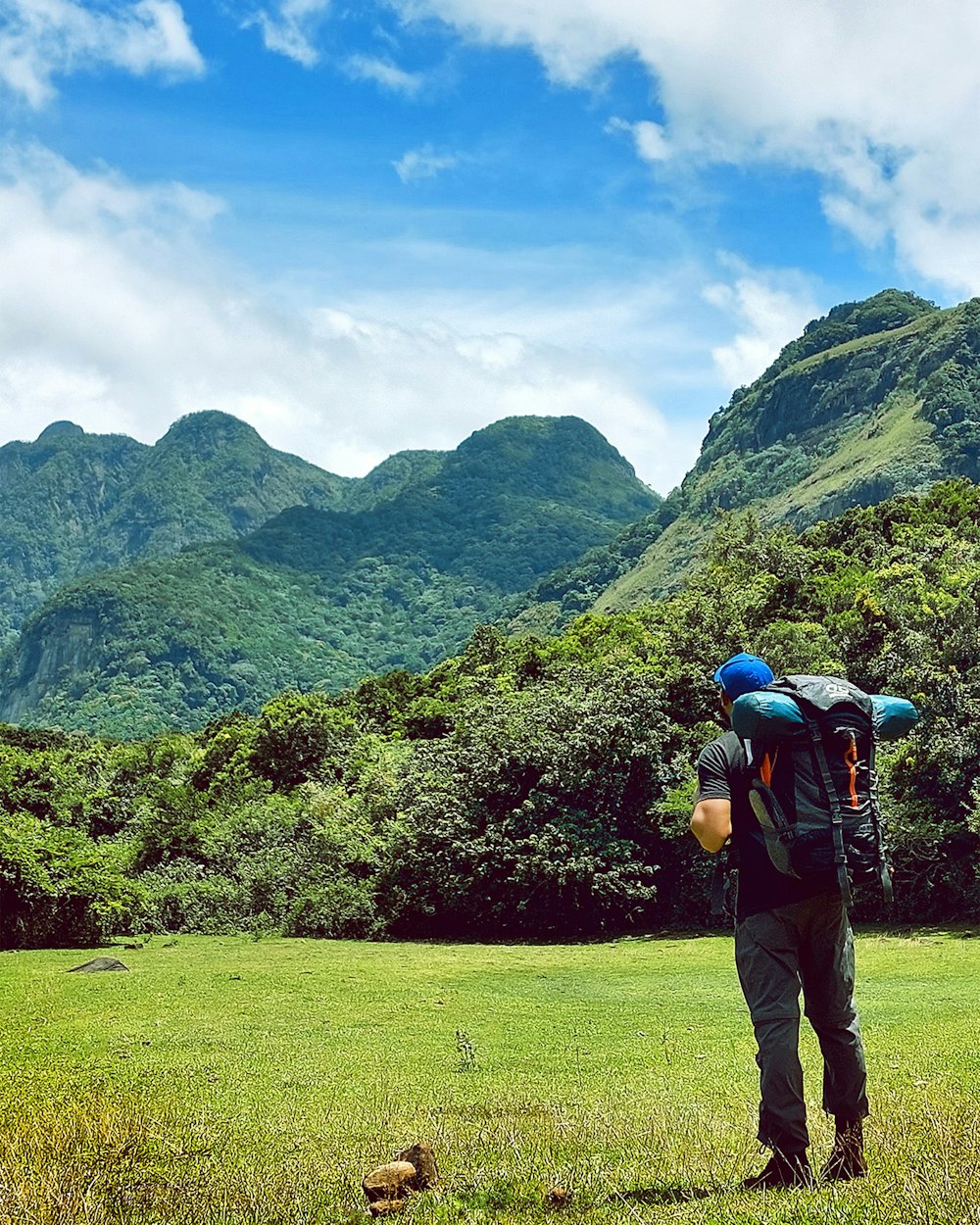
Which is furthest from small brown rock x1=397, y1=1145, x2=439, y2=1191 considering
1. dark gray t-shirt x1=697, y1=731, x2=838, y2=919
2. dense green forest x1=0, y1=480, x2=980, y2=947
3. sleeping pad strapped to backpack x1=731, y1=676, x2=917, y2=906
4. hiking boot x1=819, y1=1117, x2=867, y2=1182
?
dense green forest x1=0, y1=480, x2=980, y2=947

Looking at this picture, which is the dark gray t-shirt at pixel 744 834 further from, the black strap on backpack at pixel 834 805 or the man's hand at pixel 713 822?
the black strap on backpack at pixel 834 805

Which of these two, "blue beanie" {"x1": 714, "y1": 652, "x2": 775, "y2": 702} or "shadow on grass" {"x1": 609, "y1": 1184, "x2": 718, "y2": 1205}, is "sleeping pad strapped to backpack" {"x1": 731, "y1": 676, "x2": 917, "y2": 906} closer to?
"blue beanie" {"x1": 714, "y1": 652, "x2": 775, "y2": 702}

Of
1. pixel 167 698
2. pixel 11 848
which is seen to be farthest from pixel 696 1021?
pixel 167 698

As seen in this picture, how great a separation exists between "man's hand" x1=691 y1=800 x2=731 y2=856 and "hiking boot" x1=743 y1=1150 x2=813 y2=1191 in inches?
54.3

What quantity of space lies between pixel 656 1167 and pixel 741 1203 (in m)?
0.94

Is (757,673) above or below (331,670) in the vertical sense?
below

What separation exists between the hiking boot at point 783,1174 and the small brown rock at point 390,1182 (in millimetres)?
1547

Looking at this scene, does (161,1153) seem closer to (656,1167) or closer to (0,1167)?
(0,1167)

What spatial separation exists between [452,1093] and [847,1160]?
15.1 ft

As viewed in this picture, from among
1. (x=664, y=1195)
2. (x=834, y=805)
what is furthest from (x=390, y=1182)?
(x=834, y=805)

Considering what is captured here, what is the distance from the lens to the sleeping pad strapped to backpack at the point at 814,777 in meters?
4.95

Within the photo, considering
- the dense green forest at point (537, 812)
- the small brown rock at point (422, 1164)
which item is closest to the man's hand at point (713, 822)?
the small brown rock at point (422, 1164)

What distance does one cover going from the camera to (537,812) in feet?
87.7

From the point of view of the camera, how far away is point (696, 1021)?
1284cm
